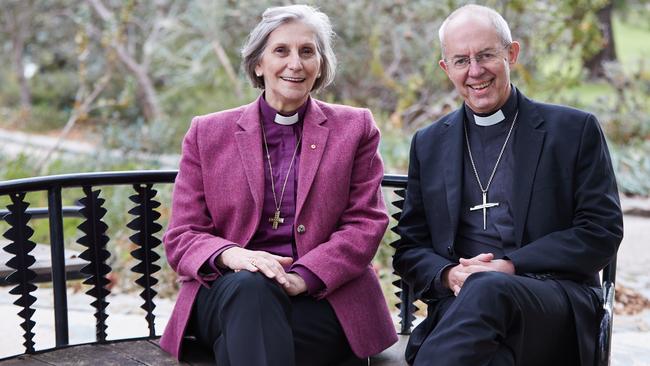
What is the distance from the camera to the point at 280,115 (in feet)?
11.6

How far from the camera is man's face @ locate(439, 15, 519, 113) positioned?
3.21 meters

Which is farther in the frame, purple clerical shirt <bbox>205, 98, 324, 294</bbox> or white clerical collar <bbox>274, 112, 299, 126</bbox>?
white clerical collar <bbox>274, 112, 299, 126</bbox>

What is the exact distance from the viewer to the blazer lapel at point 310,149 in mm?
3363

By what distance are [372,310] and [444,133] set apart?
71 centimetres

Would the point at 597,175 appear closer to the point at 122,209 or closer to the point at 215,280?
the point at 215,280

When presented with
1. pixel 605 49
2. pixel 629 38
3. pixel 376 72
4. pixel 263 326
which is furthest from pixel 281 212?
pixel 629 38

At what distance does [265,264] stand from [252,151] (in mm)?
483

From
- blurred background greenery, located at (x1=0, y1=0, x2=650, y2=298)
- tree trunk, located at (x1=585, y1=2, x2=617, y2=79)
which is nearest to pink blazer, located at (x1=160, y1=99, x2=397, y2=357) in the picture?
blurred background greenery, located at (x1=0, y1=0, x2=650, y2=298)

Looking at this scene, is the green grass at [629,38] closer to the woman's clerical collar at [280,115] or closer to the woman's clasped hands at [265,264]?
the woman's clerical collar at [280,115]

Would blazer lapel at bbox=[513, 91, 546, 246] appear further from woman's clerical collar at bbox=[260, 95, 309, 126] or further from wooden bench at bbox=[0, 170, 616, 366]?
woman's clerical collar at bbox=[260, 95, 309, 126]

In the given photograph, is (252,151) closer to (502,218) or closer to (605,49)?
(502,218)

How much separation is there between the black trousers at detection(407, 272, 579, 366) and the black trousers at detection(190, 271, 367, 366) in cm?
47

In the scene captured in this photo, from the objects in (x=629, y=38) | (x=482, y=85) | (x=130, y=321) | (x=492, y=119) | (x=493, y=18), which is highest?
(x=493, y=18)

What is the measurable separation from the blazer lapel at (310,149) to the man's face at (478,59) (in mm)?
A: 518
